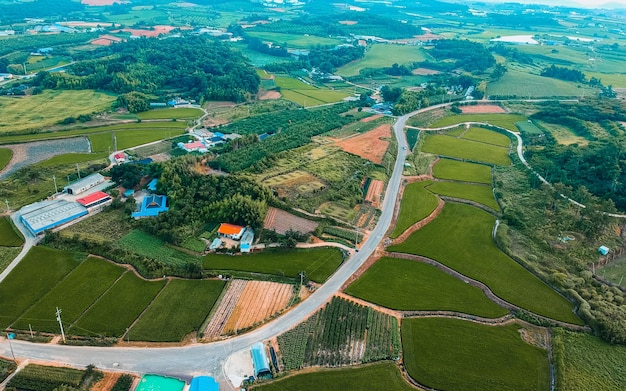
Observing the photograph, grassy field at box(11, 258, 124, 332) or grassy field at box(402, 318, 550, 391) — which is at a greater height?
grassy field at box(402, 318, 550, 391)

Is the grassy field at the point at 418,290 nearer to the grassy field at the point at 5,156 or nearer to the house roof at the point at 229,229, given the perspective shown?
the house roof at the point at 229,229

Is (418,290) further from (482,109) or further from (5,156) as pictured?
(482,109)

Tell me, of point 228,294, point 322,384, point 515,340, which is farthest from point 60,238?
point 515,340

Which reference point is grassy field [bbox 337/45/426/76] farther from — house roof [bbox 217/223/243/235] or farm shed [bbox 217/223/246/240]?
farm shed [bbox 217/223/246/240]

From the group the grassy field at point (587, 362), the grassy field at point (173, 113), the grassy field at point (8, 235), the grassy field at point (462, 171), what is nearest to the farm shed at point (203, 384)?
the grassy field at point (587, 362)

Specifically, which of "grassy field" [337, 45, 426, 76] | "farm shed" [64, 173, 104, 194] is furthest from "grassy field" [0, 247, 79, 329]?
"grassy field" [337, 45, 426, 76]

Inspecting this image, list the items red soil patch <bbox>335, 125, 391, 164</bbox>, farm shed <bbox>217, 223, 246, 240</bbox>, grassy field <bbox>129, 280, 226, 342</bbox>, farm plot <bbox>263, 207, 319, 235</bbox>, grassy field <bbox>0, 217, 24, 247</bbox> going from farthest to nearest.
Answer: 1. red soil patch <bbox>335, 125, 391, 164</bbox>
2. farm plot <bbox>263, 207, 319, 235</bbox>
3. farm shed <bbox>217, 223, 246, 240</bbox>
4. grassy field <bbox>0, 217, 24, 247</bbox>
5. grassy field <bbox>129, 280, 226, 342</bbox>

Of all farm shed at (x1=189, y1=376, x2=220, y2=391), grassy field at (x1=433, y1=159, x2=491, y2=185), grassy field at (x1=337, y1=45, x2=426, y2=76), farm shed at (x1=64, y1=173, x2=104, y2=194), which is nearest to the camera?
farm shed at (x1=189, y1=376, x2=220, y2=391)

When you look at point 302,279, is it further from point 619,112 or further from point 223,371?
point 619,112
